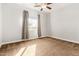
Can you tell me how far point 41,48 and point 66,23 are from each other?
59cm

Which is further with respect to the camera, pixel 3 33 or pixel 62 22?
pixel 62 22

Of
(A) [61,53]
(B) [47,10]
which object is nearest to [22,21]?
(B) [47,10]

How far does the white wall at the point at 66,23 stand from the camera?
5.35 feet

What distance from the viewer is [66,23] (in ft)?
5.58

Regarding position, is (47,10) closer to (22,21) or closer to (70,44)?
(22,21)

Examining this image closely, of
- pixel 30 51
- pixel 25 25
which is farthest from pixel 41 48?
pixel 25 25

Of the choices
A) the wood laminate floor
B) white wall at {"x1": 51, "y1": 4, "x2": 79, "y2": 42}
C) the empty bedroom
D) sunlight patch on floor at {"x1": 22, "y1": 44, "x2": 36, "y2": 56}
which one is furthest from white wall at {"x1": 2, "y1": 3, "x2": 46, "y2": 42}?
white wall at {"x1": 51, "y1": 4, "x2": 79, "y2": 42}

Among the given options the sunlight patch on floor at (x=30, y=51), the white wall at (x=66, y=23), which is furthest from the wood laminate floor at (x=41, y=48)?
the white wall at (x=66, y=23)

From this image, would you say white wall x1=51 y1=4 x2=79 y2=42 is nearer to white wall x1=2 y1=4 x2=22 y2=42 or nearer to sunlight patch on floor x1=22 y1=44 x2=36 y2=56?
sunlight patch on floor x1=22 y1=44 x2=36 y2=56

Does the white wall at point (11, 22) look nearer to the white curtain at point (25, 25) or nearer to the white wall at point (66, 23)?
the white curtain at point (25, 25)

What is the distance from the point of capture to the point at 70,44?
1636mm

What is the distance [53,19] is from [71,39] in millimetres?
451

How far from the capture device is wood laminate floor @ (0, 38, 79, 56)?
1607 mm

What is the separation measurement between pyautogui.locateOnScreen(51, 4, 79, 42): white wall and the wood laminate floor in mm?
115
